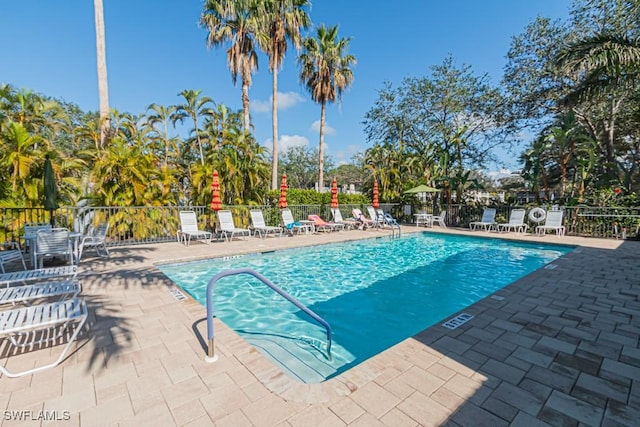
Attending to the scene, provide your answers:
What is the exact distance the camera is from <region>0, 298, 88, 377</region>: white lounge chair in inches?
94.7

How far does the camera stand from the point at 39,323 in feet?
8.02

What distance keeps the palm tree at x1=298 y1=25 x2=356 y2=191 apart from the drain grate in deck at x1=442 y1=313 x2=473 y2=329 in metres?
16.7

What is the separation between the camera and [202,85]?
62.1 ft

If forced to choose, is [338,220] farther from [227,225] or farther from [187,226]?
[187,226]

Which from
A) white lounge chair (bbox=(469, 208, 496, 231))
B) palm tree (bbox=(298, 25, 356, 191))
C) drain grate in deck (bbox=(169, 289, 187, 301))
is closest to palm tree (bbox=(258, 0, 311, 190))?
palm tree (bbox=(298, 25, 356, 191))

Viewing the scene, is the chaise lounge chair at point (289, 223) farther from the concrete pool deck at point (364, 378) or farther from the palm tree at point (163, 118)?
Answer: the palm tree at point (163, 118)

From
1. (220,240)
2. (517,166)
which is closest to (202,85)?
(220,240)

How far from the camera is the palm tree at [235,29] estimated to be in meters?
14.8

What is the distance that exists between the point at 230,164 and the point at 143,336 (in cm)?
985

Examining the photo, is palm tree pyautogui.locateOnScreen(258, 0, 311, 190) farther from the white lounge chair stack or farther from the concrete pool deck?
the concrete pool deck

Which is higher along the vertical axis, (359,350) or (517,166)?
(517,166)

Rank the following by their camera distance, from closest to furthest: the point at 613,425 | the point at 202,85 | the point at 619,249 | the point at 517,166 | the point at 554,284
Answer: the point at 613,425 < the point at 554,284 < the point at 619,249 < the point at 202,85 < the point at 517,166

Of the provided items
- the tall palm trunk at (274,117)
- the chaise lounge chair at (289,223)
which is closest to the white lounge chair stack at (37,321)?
the chaise lounge chair at (289,223)

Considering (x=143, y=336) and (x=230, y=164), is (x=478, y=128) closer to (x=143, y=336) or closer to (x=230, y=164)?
(x=230, y=164)
